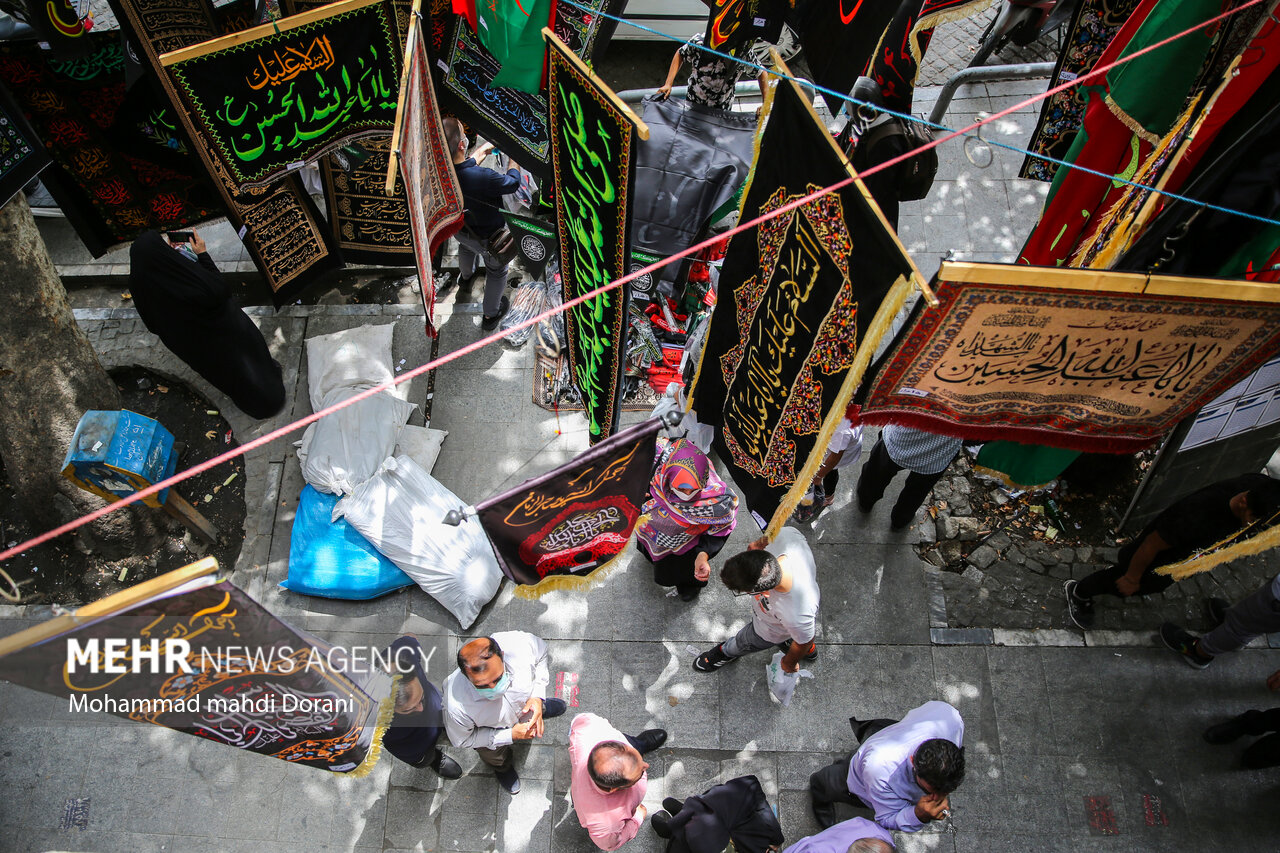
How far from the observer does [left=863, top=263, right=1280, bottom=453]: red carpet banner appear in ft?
10.8

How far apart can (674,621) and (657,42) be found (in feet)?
25.2

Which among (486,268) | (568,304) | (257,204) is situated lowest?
(486,268)

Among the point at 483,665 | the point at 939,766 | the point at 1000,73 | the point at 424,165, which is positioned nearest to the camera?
the point at 939,766

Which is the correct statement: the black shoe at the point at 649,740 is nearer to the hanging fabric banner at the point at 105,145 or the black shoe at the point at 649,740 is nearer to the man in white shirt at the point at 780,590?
the man in white shirt at the point at 780,590

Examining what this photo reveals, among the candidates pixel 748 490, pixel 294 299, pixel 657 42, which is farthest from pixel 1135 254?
pixel 657 42

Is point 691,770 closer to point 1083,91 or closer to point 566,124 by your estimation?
point 566,124

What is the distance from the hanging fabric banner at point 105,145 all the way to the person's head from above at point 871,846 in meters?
6.20

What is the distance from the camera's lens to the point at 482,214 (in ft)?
21.7

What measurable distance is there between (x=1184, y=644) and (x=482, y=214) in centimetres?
627

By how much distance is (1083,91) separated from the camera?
5.17 m

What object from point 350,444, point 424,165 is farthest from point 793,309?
point 350,444

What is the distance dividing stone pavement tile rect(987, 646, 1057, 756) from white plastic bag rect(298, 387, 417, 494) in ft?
16.1

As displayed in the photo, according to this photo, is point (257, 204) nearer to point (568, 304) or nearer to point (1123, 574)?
point (568, 304)

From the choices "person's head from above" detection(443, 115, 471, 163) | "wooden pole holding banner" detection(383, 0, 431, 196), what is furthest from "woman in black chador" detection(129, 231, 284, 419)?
"wooden pole holding banner" detection(383, 0, 431, 196)
